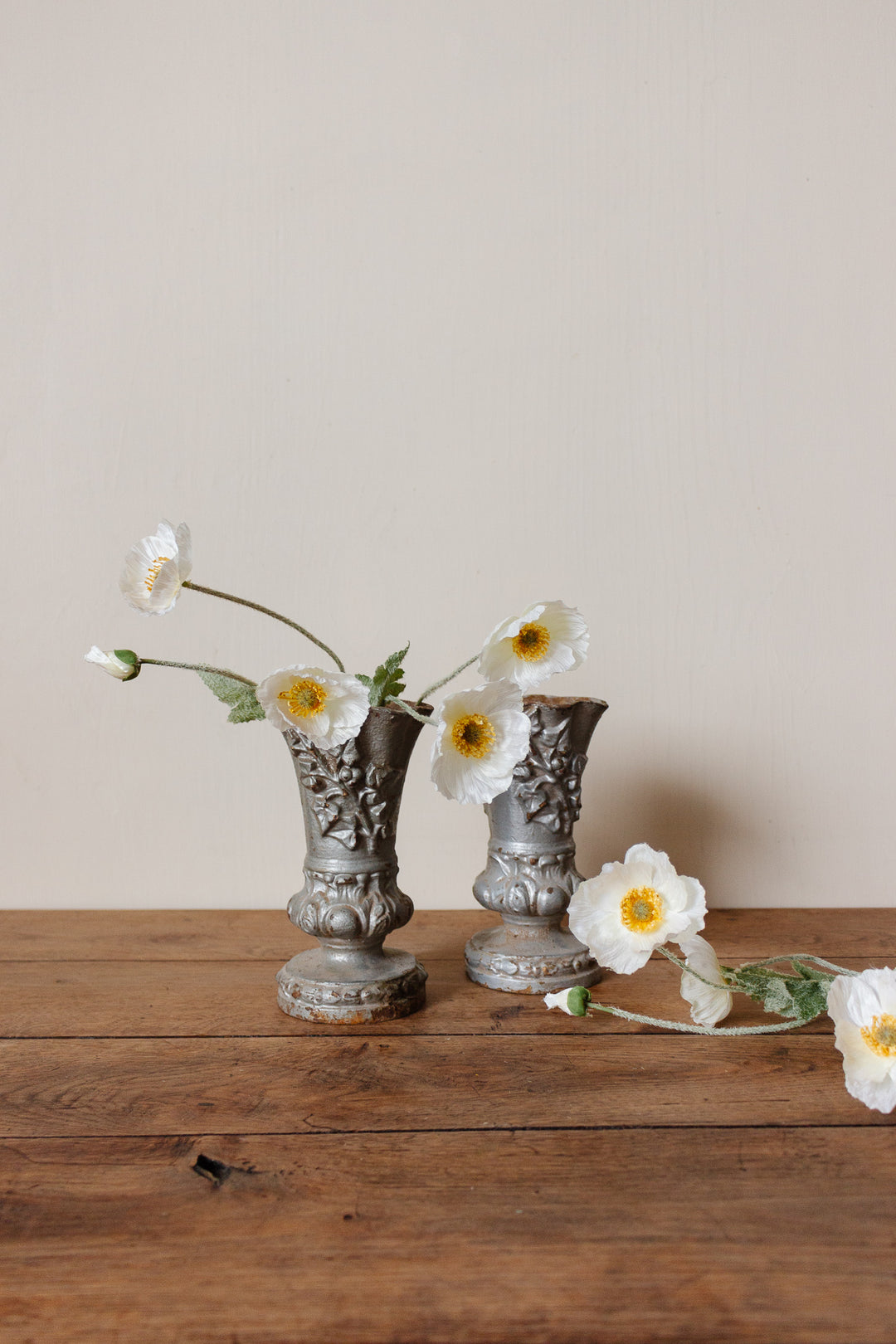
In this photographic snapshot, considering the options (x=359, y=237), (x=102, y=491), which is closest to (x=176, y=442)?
(x=102, y=491)

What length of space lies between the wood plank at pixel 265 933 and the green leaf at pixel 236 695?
0.29m

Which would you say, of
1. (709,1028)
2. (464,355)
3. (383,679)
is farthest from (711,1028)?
(464,355)

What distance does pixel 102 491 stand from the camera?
1055 mm

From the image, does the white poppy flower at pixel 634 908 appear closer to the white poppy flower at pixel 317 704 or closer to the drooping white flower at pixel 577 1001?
the drooping white flower at pixel 577 1001

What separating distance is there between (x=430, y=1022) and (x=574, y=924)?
132 mm

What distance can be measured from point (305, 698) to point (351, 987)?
229mm

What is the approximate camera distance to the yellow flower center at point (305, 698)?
668 mm

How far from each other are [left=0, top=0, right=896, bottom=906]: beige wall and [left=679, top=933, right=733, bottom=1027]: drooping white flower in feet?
1.11

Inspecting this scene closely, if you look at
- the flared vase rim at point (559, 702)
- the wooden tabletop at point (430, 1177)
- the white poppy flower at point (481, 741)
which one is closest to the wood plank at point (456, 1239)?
the wooden tabletop at point (430, 1177)

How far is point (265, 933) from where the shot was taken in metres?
0.97

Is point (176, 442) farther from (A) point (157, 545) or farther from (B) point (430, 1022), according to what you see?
(B) point (430, 1022)

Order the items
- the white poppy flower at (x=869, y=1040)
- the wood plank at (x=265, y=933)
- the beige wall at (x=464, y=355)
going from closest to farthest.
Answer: the white poppy flower at (x=869, y=1040), the wood plank at (x=265, y=933), the beige wall at (x=464, y=355)

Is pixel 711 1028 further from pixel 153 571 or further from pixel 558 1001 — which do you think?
pixel 153 571

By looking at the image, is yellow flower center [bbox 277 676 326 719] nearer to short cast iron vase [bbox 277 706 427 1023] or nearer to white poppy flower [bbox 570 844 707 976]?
short cast iron vase [bbox 277 706 427 1023]
